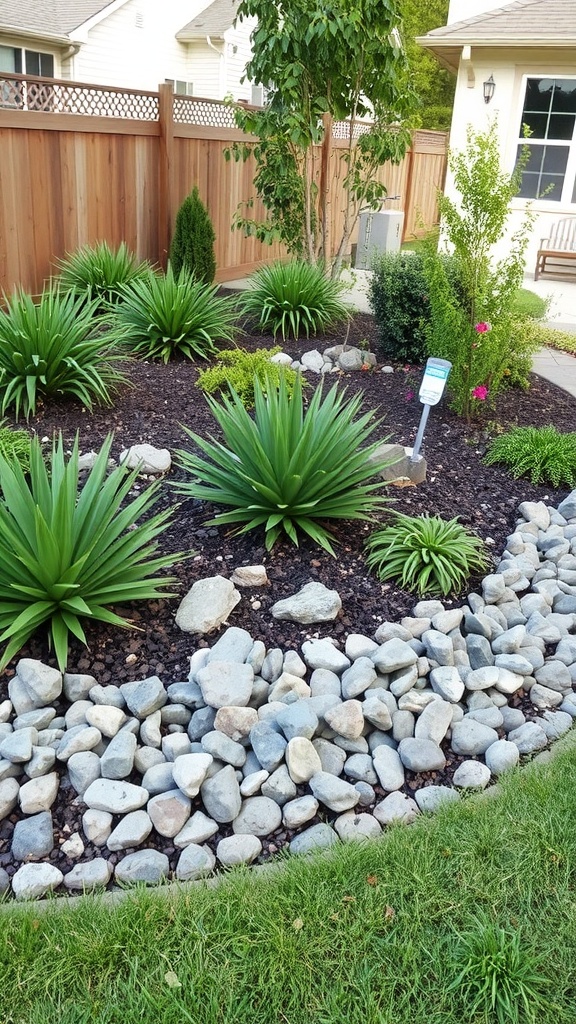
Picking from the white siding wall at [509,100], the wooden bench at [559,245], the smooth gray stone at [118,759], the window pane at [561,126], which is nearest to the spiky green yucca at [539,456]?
the smooth gray stone at [118,759]

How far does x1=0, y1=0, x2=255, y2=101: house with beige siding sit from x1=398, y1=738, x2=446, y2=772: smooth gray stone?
52.3ft

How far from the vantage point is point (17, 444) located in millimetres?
4785

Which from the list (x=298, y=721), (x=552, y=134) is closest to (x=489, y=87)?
(x=552, y=134)

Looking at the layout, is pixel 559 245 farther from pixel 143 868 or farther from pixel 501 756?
pixel 143 868

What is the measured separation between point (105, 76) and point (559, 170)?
10.0 meters

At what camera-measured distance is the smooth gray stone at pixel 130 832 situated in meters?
2.55

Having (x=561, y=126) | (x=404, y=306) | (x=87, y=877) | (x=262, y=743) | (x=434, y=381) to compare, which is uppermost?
(x=561, y=126)

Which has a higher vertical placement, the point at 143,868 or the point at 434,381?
the point at 434,381

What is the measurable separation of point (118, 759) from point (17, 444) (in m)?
2.53

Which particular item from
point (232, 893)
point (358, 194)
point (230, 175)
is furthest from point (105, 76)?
point (232, 893)

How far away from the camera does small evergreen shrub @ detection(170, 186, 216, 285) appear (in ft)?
29.4

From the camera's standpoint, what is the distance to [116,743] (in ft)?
9.24

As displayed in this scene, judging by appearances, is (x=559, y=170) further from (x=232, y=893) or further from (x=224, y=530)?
(x=232, y=893)

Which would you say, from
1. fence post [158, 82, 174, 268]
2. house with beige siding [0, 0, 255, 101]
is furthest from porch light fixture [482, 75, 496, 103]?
fence post [158, 82, 174, 268]
